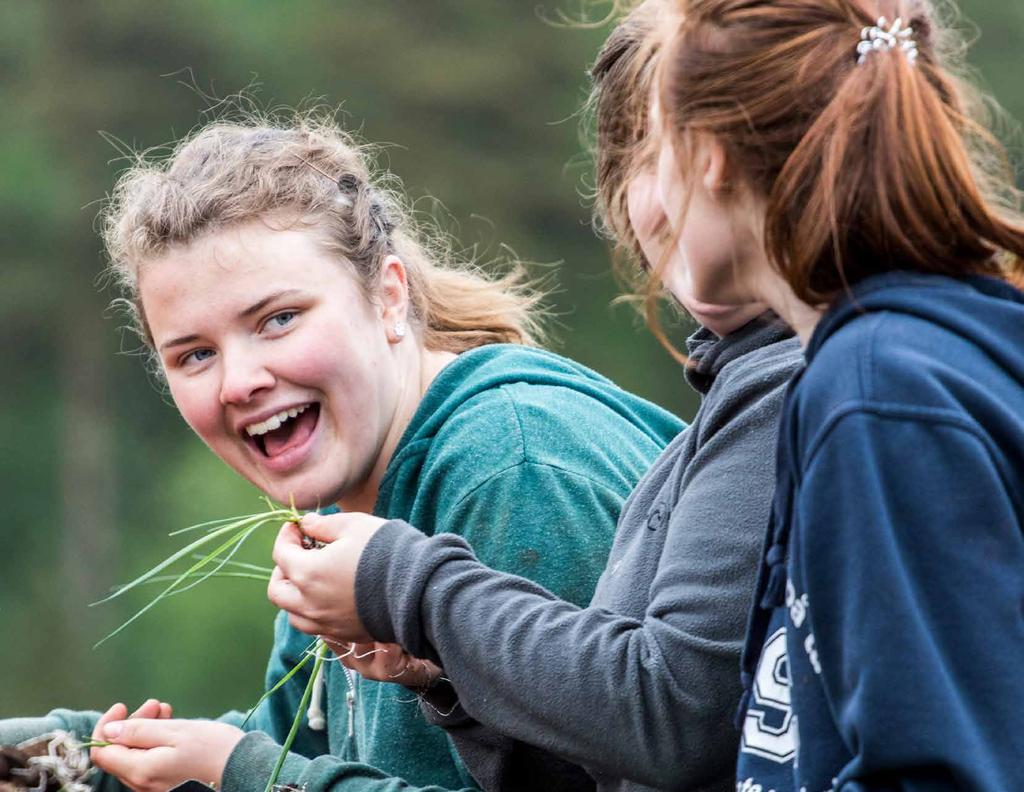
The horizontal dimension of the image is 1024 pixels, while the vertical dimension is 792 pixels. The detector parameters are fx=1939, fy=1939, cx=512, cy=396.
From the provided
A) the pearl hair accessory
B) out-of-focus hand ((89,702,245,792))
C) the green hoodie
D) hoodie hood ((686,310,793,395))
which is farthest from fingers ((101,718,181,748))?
the pearl hair accessory

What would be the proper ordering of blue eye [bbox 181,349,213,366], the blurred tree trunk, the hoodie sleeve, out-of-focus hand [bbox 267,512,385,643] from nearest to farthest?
the hoodie sleeve, out-of-focus hand [bbox 267,512,385,643], blue eye [bbox 181,349,213,366], the blurred tree trunk

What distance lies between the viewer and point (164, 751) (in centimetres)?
282

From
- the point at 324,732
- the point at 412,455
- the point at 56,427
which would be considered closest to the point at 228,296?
the point at 412,455

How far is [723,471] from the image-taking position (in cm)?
211

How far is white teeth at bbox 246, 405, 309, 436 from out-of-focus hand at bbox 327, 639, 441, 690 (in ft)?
1.57

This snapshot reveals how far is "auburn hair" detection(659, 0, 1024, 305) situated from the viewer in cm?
173

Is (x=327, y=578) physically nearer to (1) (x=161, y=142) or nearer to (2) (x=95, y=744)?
(2) (x=95, y=744)

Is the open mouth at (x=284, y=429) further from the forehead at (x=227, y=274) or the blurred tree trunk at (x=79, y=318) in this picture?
the blurred tree trunk at (x=79, y=318)

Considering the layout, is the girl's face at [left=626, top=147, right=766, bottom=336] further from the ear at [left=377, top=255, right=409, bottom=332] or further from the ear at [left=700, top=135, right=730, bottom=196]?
the ear at [left=377, top=255, right=409, bottom=332]

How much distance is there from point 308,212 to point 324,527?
792 mm

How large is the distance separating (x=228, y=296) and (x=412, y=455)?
36 cm

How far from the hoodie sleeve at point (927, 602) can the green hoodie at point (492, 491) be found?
100 centimetres

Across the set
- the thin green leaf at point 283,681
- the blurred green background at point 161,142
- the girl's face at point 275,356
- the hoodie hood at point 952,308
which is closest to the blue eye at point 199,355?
the girl's face at point 275,356

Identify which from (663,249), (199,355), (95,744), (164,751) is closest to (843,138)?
(663,249)
